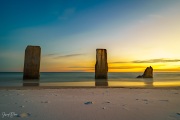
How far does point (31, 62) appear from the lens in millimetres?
21891

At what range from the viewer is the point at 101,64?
1011 inches

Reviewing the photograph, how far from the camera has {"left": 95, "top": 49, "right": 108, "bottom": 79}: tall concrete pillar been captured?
2557cm

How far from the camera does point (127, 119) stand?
2551mm

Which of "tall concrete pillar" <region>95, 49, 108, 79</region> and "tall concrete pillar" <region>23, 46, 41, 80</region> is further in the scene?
"tall concrete pillar" <region>95, 49, 108, 79</region>

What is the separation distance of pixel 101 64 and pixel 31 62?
992cm

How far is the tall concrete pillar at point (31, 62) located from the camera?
71.7 feet

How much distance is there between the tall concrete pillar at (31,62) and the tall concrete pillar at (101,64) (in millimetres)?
8590

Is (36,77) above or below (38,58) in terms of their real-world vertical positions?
below

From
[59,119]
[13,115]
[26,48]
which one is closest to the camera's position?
[59,119]

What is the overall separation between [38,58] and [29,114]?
2017 cm

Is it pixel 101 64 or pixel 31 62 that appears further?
pixel 101 64

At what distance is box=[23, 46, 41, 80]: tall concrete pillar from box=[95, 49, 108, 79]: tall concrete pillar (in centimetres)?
859

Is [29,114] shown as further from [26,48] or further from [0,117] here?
[26,48]

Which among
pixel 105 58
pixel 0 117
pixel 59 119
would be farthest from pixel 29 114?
pixel 105 58
